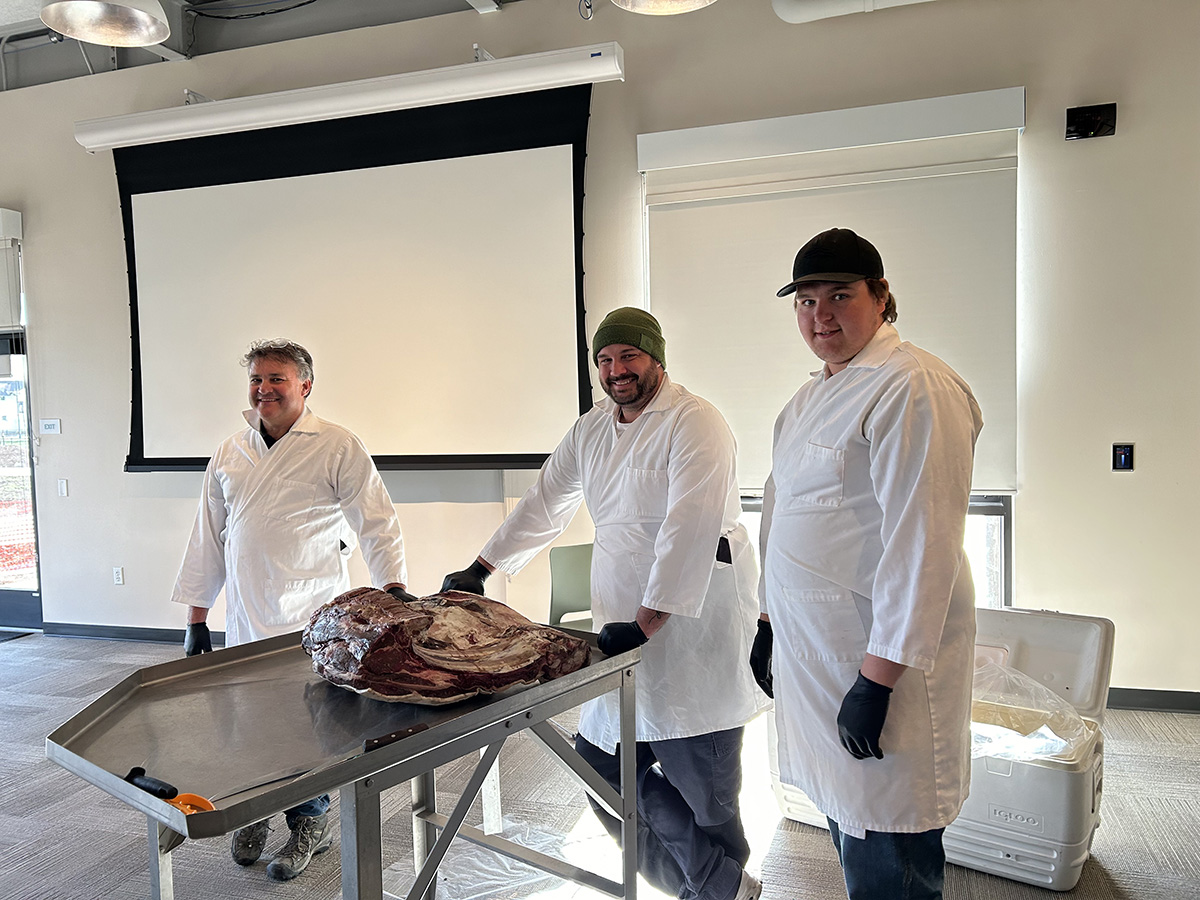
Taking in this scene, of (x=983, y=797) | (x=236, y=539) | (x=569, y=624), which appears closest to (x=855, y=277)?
(x=983, y=797)

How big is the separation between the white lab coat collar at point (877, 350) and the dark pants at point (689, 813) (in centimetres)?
96

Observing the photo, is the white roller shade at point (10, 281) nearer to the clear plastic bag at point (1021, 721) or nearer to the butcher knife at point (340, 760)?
the butcher knife at point (340, 760)

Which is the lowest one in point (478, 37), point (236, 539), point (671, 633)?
point (671, 633)

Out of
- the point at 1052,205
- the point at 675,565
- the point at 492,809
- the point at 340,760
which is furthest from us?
the point at 1052,205

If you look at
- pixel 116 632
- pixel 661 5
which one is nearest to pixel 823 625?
pixel 661 5

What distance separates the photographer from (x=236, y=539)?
254cm

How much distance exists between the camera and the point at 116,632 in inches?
207

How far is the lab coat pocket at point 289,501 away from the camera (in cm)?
252

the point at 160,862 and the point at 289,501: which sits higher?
the point at 289,501

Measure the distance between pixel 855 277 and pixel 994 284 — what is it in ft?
7.81

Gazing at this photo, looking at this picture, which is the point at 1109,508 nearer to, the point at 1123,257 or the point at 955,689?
the point at 1123,257

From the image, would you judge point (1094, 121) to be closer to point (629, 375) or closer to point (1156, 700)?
point (1156, 700)

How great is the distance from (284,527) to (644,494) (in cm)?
113

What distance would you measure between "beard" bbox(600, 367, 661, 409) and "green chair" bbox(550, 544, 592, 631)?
57.6 inches
